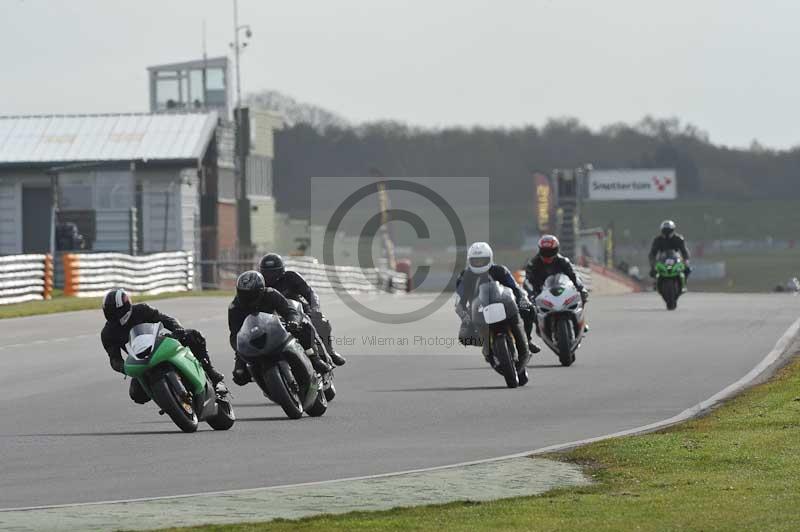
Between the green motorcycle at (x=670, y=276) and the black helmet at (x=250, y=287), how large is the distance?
20146 mm

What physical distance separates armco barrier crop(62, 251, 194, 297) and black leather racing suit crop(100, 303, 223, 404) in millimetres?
26945

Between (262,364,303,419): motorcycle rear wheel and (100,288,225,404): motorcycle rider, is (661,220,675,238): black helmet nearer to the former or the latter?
(262,364,303,419): motorcycle rear wheel

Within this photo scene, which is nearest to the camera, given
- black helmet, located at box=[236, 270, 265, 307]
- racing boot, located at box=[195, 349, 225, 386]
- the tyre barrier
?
racing boot, located at box=[195, 349, 225, 386]

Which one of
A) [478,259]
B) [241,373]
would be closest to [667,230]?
[478,259]

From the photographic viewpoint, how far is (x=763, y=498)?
9305 millimetres

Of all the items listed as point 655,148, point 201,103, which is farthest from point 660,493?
point 655,148

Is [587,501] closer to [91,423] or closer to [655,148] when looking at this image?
[91,423]

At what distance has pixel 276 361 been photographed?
14.4 meters

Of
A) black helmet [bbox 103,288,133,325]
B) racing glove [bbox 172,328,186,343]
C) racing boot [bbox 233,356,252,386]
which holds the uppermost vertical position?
black helmet [bbox 103,288,133,325]

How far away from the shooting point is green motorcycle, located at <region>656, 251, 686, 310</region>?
110 feet

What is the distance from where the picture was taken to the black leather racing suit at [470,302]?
1797cm

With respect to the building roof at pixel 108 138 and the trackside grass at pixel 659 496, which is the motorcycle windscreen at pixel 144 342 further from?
the building roof at pixel 108 138

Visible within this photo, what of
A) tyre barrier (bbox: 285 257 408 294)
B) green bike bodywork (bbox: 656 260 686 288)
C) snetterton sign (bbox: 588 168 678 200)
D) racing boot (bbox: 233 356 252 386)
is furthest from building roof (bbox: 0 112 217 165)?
snetterton sign (bbox: 588 168 678 200)

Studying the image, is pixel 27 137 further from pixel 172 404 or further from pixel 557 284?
pixel 172 404
